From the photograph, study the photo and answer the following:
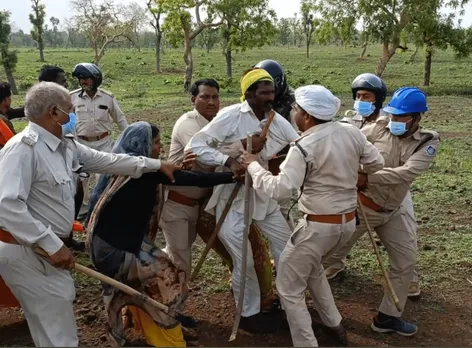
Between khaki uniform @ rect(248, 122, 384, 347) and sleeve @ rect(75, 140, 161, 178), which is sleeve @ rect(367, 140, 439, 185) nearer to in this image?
khaki uniform @ rect(248, 122, 384, 347)

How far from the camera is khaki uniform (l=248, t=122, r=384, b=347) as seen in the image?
3480 mm

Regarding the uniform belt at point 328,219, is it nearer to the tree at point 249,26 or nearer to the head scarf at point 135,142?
the head scarf at point 135,142

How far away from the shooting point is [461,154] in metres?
10.4

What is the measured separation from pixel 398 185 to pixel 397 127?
1.44ft

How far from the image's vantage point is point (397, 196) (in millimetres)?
4184

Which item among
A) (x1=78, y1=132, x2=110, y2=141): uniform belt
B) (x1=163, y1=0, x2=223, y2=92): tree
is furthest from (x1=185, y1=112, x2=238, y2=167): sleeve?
(x1=163, y1=0, x2=223, y2=92): tree

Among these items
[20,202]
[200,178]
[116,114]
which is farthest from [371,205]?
[116,114]

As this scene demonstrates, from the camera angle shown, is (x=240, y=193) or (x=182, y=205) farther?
(x=182, y=205)

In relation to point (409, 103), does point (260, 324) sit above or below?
below

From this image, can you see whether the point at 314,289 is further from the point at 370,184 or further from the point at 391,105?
the point at 391,105

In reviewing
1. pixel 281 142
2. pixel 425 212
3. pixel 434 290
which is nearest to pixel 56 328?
pixel 281 142

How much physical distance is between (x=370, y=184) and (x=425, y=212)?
3.15 metres

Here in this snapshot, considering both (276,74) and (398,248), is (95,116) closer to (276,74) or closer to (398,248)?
(276,74)

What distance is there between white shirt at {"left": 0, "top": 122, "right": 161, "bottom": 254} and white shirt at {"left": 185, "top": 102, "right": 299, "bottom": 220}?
98 cm
